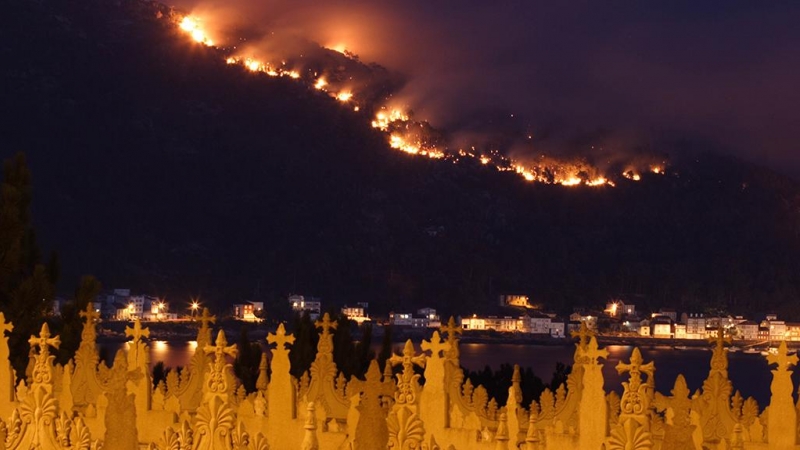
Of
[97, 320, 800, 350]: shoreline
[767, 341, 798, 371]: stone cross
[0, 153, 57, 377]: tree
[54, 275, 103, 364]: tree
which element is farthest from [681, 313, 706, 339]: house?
[767, 341, 798, 371]: stone cross

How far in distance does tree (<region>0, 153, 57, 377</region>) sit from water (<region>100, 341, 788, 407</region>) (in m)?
49.3

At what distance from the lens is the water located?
267 ft

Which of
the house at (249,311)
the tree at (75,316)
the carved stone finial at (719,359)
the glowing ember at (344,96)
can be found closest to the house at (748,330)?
the house at (249,311)

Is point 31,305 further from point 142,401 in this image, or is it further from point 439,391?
point 439,391

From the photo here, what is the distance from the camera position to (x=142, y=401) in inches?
543

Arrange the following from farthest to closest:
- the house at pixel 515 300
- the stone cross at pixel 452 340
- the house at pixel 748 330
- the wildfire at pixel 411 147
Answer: the wildfire at pixel 411 147 < the house at pixel 515 300 < the house at pixel 748 330 < the stone cross at pixel 452 340

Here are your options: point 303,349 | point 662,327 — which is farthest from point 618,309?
point 303,349

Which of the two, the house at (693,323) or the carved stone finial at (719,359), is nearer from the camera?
the carved stone finial at (719,359)

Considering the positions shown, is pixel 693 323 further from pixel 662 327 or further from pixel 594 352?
pixel 594 352

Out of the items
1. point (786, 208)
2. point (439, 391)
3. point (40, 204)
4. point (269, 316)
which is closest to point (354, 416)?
point (439, 391)

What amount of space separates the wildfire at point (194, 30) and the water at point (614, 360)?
231 feet

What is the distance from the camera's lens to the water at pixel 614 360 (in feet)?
267

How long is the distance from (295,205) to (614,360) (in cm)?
6081

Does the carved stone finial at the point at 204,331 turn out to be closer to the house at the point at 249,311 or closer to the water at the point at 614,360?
the water at the point at 614,360
